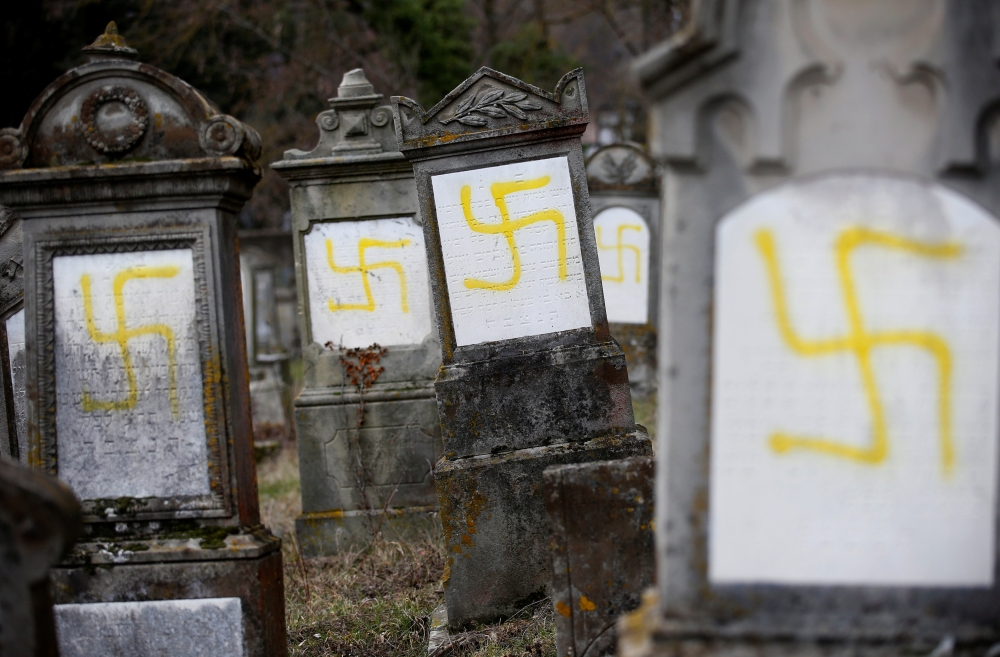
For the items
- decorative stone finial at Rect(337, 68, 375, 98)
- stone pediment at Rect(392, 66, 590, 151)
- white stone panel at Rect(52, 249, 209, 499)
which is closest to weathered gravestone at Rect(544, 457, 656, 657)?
white stone panel at Rect(52, 249, 209, 499)

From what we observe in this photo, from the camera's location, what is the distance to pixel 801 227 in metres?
2.42

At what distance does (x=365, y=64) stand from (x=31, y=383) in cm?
1177

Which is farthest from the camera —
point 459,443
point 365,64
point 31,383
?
point 365,64

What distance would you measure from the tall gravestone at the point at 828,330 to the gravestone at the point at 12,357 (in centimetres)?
406

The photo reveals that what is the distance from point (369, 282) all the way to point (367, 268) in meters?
A: 0.10

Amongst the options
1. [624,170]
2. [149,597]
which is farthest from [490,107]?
[624,170]

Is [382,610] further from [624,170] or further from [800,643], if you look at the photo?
[624,170]

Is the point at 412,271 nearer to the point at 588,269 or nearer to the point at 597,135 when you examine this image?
the point at 588,269

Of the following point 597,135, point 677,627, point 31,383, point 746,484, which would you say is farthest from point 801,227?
point 597,135

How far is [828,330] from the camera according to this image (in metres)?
2.43

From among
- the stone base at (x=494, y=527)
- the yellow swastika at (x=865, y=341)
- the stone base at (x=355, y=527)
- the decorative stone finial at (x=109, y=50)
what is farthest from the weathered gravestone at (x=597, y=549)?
the stone base at (x=355, y=527)

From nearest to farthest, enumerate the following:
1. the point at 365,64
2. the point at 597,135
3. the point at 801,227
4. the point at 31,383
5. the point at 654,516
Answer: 1. the point at 801,227
2. the point at 654,516
3. the point at 31,383
4. the point at 365,64
5. the point at 597,135

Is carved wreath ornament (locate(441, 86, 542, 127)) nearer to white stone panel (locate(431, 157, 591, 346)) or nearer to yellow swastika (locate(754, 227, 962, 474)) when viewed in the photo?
white stone panel (locate(431, 157, 591, 346))

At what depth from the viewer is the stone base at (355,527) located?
6.44m
